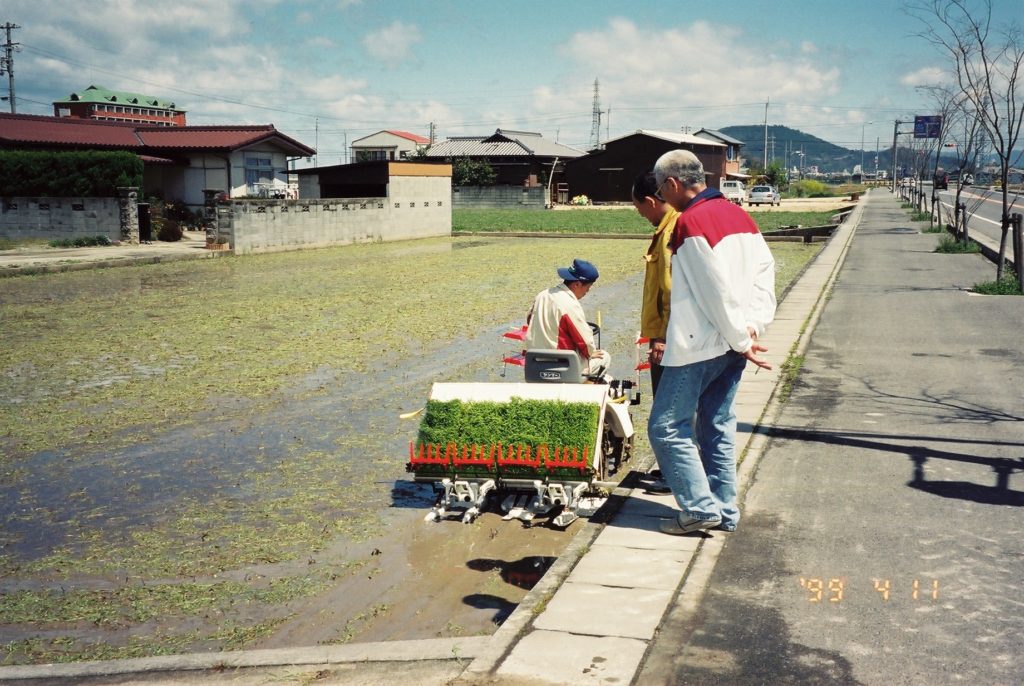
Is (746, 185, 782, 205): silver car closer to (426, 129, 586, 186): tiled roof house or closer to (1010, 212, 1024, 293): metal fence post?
(426, 129, 586, 186): tiled roof house

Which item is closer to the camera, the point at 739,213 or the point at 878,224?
the point at 739,213

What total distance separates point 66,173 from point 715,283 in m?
29.2

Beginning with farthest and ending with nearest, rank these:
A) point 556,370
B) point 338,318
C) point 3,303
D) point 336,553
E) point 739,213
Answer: point 3,303, point 338,318, point 556,370, point 336,553, point 739,213

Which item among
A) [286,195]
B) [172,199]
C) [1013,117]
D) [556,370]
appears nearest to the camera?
[556,370]

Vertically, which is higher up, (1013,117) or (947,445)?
(1013,117)

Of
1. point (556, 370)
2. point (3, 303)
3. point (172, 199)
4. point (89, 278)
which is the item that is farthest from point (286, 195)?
point (556, 370)

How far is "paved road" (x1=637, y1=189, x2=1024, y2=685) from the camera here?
3748 mm

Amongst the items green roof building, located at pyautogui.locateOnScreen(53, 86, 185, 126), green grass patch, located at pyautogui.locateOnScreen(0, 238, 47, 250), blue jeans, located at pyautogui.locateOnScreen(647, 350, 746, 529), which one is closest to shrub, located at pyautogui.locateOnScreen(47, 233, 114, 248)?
green grass patch, located at pyautogui.locateOnScreen(0, 238, 47, 250)

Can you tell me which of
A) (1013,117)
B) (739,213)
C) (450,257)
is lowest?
(450,257)

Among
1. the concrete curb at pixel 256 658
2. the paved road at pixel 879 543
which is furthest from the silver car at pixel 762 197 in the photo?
the concrete curb at pixel 256 658

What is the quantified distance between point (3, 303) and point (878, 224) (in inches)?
1432

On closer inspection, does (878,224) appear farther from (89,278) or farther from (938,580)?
(938,580)

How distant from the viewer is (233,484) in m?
6.73

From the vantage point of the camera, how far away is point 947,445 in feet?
23.0
